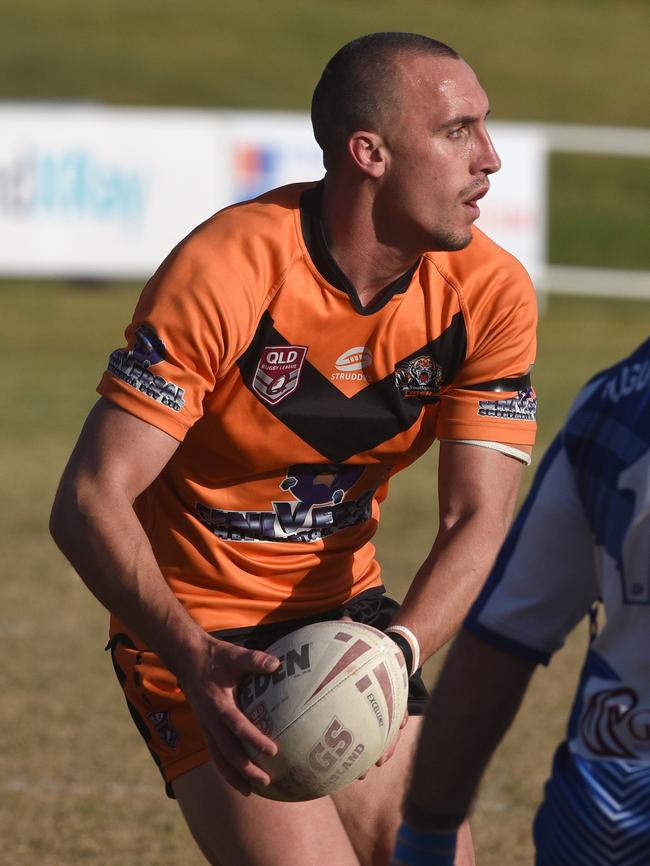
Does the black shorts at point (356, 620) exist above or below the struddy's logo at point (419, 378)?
below

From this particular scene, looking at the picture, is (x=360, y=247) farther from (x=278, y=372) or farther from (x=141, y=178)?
(x=141, y=178)

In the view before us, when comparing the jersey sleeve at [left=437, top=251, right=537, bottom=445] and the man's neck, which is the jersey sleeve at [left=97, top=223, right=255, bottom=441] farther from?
the jersey sleeve at [left=437, top=251, right=537, bottom=445]

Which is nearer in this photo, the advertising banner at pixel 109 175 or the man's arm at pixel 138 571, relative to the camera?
the man's arm at pixel 138 571

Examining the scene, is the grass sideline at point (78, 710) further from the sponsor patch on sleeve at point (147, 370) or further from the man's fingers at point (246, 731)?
the sponsor patch on sleeve at point (147, 370)

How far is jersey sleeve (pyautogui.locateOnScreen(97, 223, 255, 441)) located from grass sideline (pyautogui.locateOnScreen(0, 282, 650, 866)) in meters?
2.23

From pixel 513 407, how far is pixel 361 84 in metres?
0.93

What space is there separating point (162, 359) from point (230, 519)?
1.85 ft

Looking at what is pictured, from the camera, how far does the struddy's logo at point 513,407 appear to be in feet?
13.7

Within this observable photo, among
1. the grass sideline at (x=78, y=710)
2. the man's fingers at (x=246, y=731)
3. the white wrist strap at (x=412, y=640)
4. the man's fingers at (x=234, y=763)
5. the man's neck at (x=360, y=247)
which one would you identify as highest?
the man's neck at (x=360, y=247)

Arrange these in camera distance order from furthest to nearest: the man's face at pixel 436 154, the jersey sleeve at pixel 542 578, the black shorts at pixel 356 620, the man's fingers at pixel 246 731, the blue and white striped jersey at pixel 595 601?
the black shorts at pixel 356 620
the man's face at pixel 436 154
the man's fingers at pixel 246 731
the jersey sleeve at pixel 542 578
the blue and white striped jersey at pixel 595 601

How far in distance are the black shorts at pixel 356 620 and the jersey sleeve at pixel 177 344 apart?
652 mm

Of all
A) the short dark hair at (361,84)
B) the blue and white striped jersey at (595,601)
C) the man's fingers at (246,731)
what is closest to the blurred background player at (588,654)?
the blue and white striped jersey at (595,601)

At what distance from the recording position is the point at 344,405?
4066mm

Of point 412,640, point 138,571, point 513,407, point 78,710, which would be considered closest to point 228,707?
point 138,571
